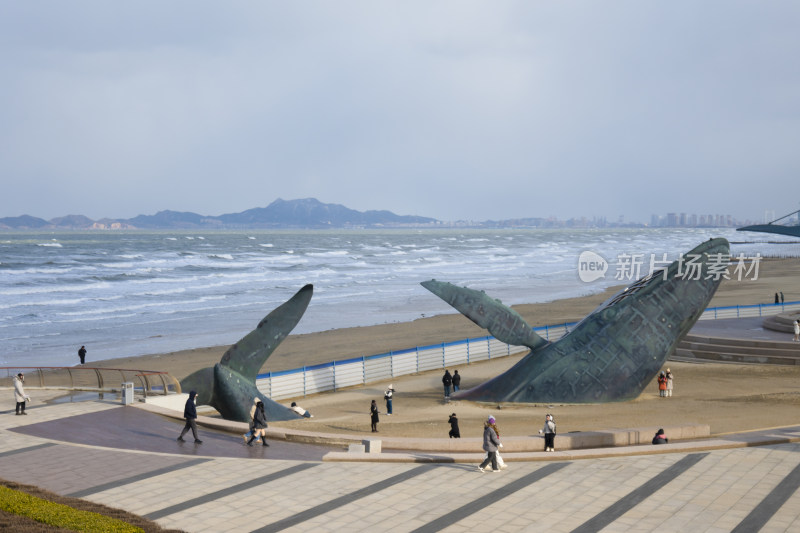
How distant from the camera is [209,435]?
18.2m

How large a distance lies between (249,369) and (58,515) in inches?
401

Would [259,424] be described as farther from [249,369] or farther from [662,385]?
[662,385]

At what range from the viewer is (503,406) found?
22.8m

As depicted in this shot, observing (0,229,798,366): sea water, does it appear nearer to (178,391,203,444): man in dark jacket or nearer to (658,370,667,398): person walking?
(178,391,203,444): man in dark jacket

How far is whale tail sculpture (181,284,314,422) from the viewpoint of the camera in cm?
2056

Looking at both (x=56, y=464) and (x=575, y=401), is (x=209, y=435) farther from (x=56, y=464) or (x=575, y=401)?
(x=575, y=401)

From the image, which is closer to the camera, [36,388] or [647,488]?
[647,488]

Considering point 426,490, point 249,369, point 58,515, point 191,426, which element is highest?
point 249,369

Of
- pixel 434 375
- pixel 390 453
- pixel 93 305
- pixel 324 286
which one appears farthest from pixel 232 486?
pixel 324 286

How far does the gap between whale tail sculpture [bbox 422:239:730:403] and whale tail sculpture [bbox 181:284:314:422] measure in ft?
19.8

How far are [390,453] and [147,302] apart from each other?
46.1 m

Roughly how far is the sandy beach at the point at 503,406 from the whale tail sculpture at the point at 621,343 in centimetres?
51

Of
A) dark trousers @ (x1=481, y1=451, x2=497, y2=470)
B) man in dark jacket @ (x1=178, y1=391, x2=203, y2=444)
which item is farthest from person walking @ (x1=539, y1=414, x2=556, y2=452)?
man in dark jacket @ (x1=178, y1=391, x2=203, y2=444)

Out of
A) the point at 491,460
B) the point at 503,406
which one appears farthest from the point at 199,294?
the point at 491,460
